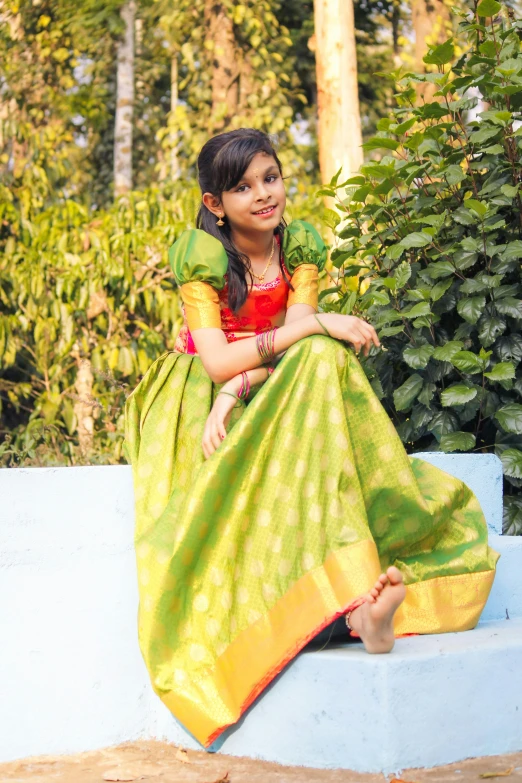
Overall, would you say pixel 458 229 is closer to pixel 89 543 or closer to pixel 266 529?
pixel 266 529

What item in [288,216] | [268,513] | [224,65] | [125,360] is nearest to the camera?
[268,513]

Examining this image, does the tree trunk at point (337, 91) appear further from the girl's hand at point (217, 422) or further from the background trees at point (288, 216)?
the girl's hand at point (217, 422)

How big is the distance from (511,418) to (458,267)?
52 centimetres

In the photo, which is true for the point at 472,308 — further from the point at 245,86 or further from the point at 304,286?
the point at 245,86

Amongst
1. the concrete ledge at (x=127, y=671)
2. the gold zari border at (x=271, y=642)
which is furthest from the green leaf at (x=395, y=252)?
the gold zari border at (x=271, y=642)

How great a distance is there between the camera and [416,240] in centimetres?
300

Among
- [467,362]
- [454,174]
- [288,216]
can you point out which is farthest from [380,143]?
[288,216]

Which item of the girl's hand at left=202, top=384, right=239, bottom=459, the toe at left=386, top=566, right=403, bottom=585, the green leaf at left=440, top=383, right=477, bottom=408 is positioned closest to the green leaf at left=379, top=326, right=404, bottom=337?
the green leaf at left=440, top=383, right=477, bottom=408

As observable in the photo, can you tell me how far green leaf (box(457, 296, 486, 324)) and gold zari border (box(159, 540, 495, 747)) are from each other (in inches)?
43.9

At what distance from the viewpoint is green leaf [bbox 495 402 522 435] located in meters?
2.90

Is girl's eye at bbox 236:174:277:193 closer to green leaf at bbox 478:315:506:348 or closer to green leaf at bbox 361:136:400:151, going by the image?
green leaf at bbox 361:136:400:151

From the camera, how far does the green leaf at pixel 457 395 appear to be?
9.44 feet

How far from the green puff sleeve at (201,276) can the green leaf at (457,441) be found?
3.00ft

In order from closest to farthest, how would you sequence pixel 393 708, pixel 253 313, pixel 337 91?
pixel 393 708 → pixel 253 313 → pixel 337 91
